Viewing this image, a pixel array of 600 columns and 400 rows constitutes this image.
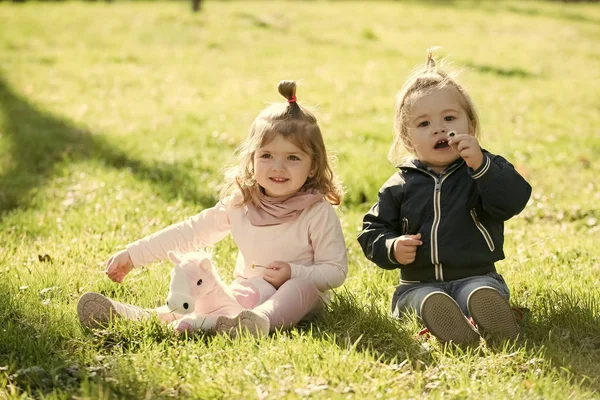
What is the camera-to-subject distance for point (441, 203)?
376 centimetres

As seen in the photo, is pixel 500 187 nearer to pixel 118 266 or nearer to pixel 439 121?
pixel 439 121

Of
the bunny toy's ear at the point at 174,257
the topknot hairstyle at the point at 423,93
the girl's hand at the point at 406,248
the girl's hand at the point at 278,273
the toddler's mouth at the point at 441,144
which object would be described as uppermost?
the topknot hairstyle at the point at 423,93

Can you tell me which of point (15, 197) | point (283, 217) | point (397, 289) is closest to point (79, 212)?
point (15, 197)

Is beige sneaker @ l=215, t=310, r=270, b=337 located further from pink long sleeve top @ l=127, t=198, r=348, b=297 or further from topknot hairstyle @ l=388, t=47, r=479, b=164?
topknot hairstyle @ l=388, t=47, r=479, b=164

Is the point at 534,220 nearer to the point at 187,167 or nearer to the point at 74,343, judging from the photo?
the point at 187,167

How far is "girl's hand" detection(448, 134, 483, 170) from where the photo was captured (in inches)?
137

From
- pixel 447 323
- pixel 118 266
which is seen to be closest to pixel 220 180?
pixel 118 266

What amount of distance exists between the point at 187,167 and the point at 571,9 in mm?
17379

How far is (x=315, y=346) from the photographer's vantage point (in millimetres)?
3225

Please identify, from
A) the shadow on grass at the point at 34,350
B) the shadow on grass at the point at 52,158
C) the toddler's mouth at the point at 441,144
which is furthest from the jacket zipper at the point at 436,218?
the shadow on grass at the point at 52,158

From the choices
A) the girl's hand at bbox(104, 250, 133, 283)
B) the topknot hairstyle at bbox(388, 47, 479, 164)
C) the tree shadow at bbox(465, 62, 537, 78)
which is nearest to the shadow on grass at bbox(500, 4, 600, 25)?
the tree shadow at bbox(465, 62, 537, 78)

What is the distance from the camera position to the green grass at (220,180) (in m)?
3.05

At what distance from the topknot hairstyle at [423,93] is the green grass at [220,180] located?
48 cm

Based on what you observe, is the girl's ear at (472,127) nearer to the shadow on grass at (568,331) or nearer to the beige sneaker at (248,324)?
the shadow on grass at (568,331)
